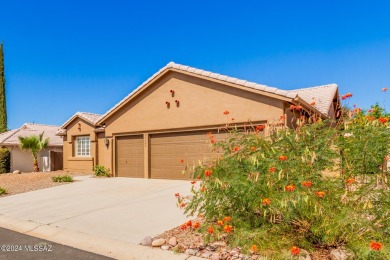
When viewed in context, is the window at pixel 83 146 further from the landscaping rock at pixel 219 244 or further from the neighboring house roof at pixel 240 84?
the landscaping rock at pixel 219 244

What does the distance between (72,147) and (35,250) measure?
17810 millimetres

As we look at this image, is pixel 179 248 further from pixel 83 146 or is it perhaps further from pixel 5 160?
pixel 5 160

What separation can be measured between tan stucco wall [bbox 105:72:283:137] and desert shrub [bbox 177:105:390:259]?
23.3 ft

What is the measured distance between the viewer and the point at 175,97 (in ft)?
48.9

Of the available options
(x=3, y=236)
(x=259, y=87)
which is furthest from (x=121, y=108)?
(x=3, y=236)

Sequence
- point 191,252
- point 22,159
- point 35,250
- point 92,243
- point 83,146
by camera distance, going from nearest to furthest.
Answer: point 191,252
point 35,250
point 92,243
point 83,146
point 22,159

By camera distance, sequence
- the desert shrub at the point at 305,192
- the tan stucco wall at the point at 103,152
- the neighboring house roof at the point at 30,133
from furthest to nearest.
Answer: the neighboring house roof at the point at 30,133
the tan stucco wall at the point at 103,152
the desert shrub at the point at 305,192

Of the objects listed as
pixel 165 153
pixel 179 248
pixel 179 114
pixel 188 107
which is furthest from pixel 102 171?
pixel 179 248

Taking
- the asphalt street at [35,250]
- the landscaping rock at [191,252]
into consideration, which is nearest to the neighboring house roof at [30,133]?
the asphalt street at [35,250]

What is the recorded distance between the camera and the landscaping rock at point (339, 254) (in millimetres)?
4153

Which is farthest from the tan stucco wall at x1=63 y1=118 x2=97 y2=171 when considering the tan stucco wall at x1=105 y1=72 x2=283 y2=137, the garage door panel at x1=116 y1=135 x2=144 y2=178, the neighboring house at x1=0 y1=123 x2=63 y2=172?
the garage door panel at x1=116 y1=135 x2=144 y2=178

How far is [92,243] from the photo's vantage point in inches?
225

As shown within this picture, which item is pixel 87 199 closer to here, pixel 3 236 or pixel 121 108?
pixel 3 236

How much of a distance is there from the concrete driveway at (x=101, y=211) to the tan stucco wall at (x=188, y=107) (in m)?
3.75
